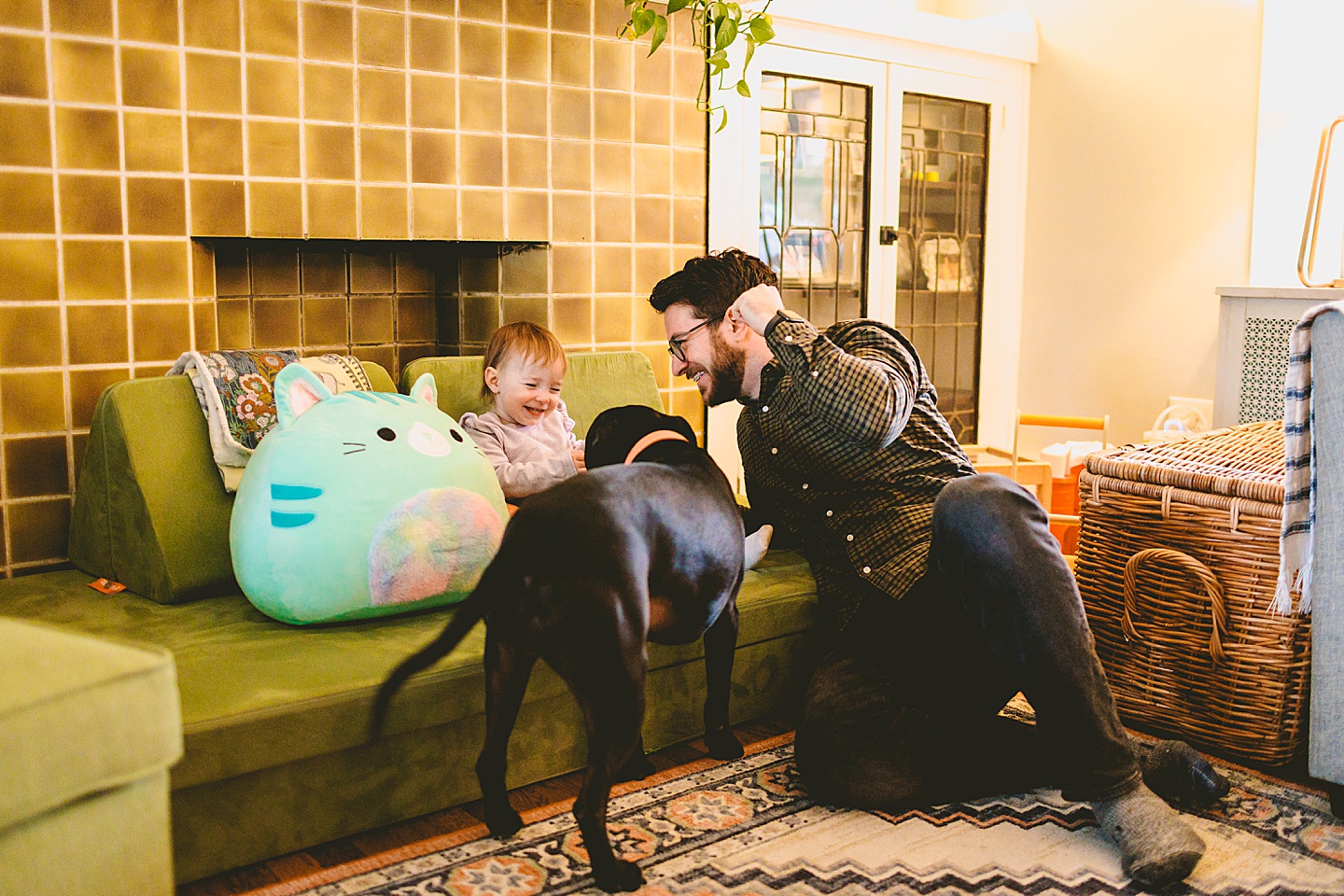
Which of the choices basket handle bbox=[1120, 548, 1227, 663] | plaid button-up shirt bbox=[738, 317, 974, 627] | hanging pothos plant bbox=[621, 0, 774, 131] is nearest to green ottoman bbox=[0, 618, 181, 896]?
plaid button-up shirt bbox=[738, 317, 974, 627]

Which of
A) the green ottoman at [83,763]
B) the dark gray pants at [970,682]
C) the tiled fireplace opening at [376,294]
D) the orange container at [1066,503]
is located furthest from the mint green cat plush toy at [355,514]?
A: the orange container at [1066,503]

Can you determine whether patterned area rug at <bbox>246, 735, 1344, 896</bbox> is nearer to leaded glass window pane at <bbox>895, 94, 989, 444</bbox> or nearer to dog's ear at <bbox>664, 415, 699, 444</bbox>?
dog's ear at <bbox>664, 415, 699, 444</bbox>

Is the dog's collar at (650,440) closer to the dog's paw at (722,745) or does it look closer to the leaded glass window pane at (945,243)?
the dog's paw at (722,745)

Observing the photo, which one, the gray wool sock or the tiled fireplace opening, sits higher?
the tiled fireplace opening

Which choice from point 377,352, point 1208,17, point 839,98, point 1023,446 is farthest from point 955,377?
point 377,352

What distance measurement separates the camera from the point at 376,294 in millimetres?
2840

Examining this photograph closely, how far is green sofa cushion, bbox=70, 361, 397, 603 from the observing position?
1.90 metres

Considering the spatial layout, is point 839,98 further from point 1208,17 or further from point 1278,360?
point 1278,360

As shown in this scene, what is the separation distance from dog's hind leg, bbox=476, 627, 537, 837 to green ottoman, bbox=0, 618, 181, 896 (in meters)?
0.44

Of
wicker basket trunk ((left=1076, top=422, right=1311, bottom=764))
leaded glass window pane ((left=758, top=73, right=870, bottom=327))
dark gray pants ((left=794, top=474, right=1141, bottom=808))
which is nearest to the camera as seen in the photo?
dark gray pants ((left=794, top=474, right=1141, bottom=808))

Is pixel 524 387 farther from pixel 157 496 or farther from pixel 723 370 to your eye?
pixel 157 496

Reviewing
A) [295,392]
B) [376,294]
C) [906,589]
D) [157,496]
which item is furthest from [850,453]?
[376,294]

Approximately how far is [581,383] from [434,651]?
46.7 inches

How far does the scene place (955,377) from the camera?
13.2ft
